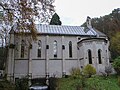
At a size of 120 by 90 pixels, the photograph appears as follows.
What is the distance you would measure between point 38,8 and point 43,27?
2384cm

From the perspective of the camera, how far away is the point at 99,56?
34.2m

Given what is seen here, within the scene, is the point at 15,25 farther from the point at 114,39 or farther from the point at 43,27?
the point at 114,39

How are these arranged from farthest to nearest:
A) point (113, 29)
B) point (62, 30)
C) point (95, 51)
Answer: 1. point (113, 29)
2. point (62, 30)
3. point (95, 51)

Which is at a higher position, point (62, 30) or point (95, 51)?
point (62, 30)

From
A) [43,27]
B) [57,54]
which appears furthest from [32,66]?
[43,27]

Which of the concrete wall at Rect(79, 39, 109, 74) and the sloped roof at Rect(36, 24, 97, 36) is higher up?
the sloped roof at Rect(36, 24, 97, 36)

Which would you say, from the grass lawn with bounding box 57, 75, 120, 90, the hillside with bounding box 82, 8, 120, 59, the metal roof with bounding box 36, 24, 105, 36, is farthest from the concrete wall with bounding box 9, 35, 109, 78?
the grass lawn with bounding box 57, 75, 120, 90

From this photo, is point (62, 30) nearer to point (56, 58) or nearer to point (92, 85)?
point (56, 58)

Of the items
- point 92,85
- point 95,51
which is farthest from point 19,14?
point 95,51

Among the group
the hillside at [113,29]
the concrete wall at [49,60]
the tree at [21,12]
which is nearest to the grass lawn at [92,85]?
the tree at [21,12]

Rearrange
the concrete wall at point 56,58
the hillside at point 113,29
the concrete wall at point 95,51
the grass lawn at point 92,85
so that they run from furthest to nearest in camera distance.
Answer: the hillside at point 113,29
the concrete wall at point 56,58
the concrete wall at point 95,51
the grass lawn at point 92,85

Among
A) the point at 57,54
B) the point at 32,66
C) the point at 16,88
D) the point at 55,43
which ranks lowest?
the point at 16,88

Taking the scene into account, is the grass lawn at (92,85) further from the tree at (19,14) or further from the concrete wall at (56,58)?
the concrete wall at (56,58)

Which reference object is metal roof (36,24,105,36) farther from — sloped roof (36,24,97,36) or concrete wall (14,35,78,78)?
concrete wall (14,35,78,78)
